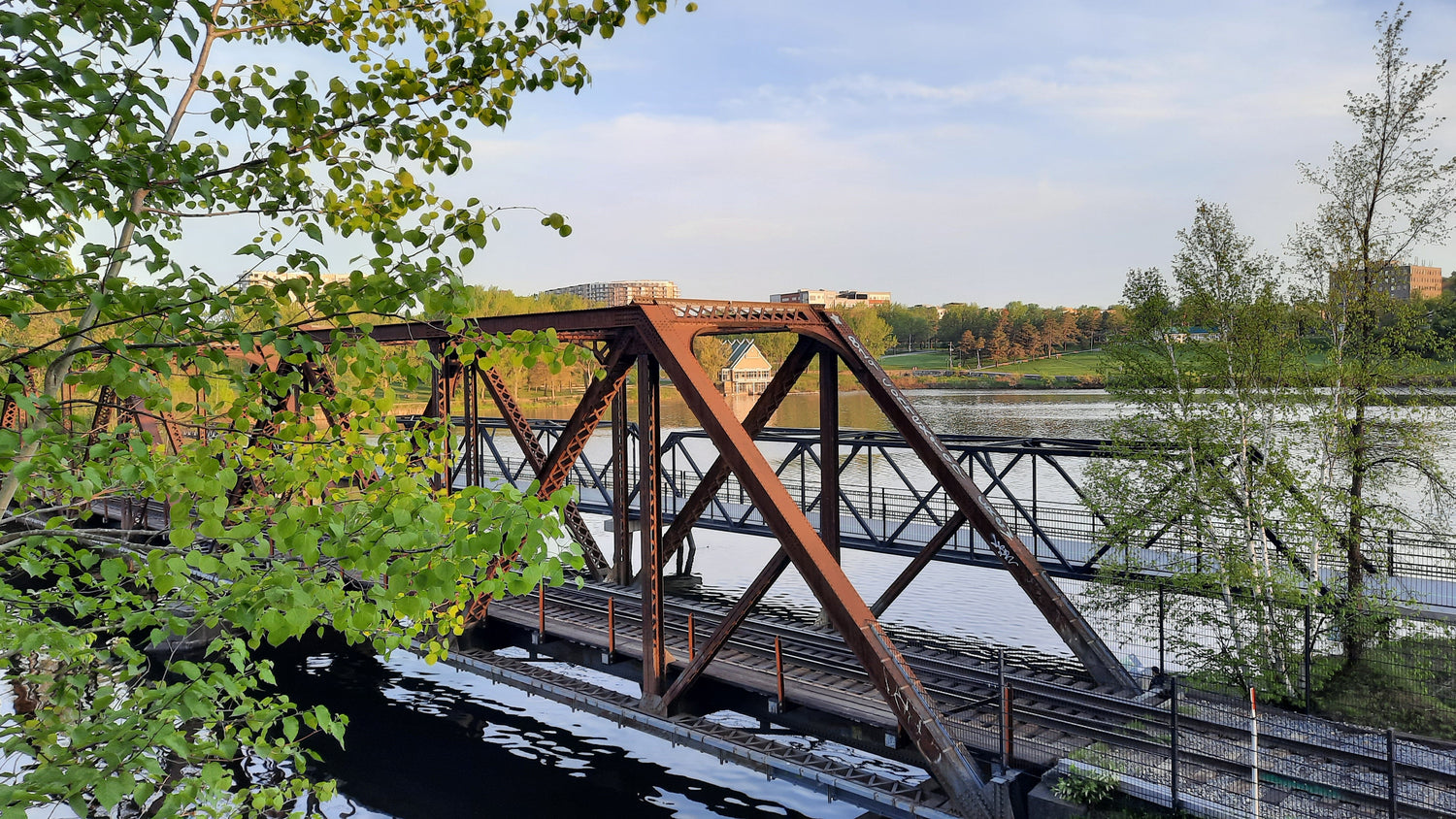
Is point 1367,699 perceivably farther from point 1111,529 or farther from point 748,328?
point 748,328

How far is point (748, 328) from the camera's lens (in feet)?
55.9

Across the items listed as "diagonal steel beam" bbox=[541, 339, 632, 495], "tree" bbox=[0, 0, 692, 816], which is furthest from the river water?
"tree" bbox=[0, 0, 692, 816]

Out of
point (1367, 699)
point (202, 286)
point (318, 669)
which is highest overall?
point (202, 286)

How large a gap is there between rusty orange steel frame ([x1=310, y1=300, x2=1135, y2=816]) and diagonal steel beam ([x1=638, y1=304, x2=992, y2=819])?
0.7 inches

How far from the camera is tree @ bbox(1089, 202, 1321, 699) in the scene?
16.5 meters

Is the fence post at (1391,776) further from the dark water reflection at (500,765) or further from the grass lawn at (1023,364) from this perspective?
the grass lawn at (1023,364)

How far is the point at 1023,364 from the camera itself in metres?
146

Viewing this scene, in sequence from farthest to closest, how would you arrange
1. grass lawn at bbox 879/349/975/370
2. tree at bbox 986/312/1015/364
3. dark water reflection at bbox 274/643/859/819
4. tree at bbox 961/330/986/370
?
grass lawn at bbox 879/349/975/370, tree at bbox 961/330/986/370, tree at bbox 986/312/1015/364, dark water reflection at bbox 274/643/859/819

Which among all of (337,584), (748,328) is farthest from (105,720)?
(748,328)

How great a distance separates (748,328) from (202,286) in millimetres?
12684

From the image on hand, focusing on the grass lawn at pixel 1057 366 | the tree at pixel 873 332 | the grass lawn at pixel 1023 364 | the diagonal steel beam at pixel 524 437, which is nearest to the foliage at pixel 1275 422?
the diagonal steel beam at pixel 524 437

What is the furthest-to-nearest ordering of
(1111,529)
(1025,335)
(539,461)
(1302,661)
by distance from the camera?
(1025,335) < (539,461) < (1111,529) < (1302,661)

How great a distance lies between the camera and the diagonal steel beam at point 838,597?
11984 millimetres

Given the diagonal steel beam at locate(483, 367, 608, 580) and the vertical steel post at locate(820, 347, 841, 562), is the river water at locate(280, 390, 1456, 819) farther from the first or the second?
the vertical steel post at locate(820, 347, 841, 562)
